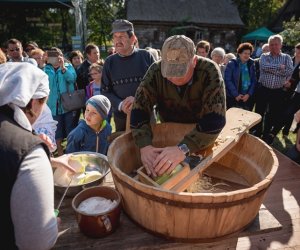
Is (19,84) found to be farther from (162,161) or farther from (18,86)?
(162,161)

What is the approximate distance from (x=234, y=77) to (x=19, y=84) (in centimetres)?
443

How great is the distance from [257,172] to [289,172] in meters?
2.47

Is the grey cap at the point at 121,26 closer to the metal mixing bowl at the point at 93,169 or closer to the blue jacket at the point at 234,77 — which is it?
the metal mixing bowl at the point at 93,169

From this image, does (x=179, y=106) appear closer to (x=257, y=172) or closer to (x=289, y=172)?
(x=257, y=172)

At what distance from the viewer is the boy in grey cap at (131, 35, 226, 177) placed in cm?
154

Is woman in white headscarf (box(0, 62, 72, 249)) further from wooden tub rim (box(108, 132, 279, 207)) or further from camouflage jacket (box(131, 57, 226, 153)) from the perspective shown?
camouflage jacket (box(131, 57, 226, 153))

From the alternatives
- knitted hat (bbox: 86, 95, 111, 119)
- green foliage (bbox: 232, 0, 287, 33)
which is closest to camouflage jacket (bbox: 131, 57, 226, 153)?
knitted hat (bbox: 86, 95, 111, 119)

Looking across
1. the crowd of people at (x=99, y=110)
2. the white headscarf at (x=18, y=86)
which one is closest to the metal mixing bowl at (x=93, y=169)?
the crowd of people at (x=99, y=110)

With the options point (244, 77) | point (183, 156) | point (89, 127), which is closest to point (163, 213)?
point (183, 156)

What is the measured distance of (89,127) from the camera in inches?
113

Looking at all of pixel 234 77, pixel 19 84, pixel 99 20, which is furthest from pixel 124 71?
pixel 99 20

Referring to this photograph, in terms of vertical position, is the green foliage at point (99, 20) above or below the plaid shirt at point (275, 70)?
above

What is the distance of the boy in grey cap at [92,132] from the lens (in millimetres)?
2760

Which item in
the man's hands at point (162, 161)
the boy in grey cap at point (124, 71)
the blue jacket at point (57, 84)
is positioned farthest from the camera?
the blue jacket at point (57, 84)
